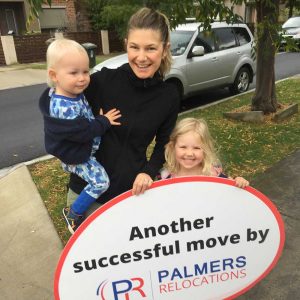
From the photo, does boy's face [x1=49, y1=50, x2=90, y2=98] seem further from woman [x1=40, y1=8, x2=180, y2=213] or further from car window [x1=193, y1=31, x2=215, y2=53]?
car window [x1=193, y1=31, x2=215, y2=53]

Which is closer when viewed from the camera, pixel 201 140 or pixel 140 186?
pixel 140 186

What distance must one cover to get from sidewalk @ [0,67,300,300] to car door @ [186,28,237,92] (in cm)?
364

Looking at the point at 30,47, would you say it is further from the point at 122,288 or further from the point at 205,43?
the point at 122,288

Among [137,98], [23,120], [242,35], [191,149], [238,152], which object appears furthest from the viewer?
[242,35]

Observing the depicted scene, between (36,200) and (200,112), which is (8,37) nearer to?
(200,112)

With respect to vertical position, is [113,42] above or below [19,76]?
above

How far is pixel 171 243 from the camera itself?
171cm

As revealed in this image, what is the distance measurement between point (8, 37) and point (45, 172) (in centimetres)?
1278

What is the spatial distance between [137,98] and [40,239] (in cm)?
199

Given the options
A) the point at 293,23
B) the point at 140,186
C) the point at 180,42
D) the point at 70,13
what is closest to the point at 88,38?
the point at 70,13

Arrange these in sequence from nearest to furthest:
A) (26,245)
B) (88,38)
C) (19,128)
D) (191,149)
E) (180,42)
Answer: (191,149), (26,245), (19,128), (180,42), (88,38)

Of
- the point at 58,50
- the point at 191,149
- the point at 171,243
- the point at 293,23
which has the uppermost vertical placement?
the point at 58,50

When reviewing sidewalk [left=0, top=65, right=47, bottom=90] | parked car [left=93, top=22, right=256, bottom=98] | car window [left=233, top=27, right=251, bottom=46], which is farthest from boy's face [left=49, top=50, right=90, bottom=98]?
sidewalk [left=0, top=65, right=47, bottom=90]

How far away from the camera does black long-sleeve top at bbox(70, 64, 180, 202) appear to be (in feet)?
5.96
